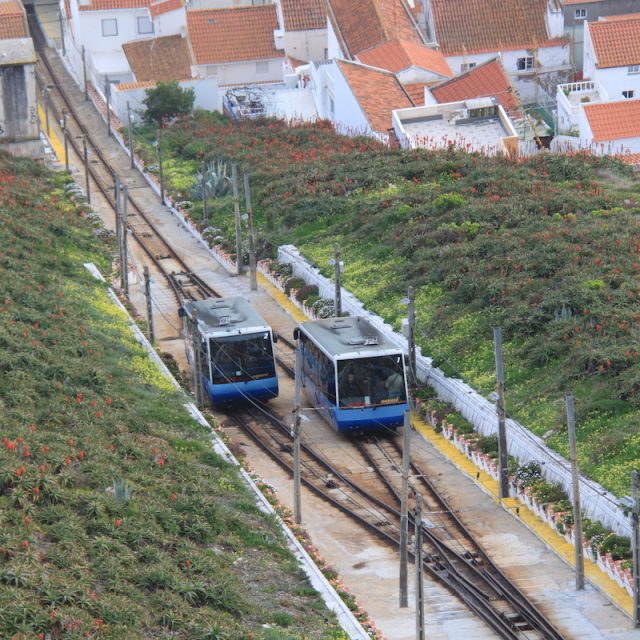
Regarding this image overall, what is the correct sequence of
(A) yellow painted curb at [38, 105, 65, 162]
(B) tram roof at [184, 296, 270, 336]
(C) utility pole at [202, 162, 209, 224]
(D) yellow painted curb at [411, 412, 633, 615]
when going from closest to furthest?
(D) yellow painted curb at [411, 412, 633, 615] → (B) tram roof at [184, 296, 270, 336] → (C) utility pole at [202, 162, 209, 224] → (A) yellow painted curb at [38, 105, 65, 162]

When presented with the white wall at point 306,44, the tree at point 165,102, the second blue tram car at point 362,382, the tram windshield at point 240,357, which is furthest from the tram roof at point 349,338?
the white wall at point 306,44

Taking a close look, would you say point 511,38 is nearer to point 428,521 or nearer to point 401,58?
point 401,58

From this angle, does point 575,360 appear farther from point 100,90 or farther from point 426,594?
point 100,90

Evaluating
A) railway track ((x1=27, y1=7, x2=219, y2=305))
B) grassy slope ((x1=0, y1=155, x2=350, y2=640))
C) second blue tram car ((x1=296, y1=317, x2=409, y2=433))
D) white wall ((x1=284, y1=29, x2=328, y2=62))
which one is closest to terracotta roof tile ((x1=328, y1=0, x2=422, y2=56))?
white wall ((x1=284, y1=29, x2=328, y2=62))

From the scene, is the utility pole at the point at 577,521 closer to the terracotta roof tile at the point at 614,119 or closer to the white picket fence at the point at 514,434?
the white picket fence at the point at 514,434

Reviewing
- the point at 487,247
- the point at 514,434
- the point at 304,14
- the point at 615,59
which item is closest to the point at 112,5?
the point at 304,14

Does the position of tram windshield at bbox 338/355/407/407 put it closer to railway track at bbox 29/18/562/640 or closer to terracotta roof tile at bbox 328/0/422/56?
railway track at bbox 29/18/562/640
